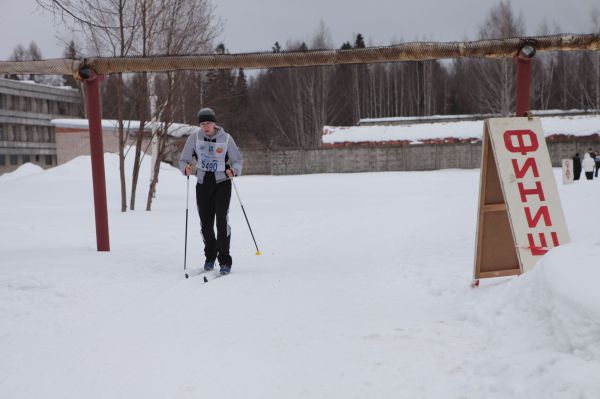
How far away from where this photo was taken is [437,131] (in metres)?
41.7

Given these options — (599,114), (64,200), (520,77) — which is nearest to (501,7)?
(599,114)

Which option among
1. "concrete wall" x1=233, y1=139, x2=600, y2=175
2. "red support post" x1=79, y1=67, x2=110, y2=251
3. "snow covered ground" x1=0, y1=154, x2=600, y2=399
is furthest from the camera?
"concrete wall" x1=233, y1=139, x2=600, y2=175

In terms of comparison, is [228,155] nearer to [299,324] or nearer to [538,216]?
[299,324]

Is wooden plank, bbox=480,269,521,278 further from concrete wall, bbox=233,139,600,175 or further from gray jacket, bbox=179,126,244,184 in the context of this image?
concrete wall, bbox=233,139,600,175

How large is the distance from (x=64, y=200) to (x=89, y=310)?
568 inches

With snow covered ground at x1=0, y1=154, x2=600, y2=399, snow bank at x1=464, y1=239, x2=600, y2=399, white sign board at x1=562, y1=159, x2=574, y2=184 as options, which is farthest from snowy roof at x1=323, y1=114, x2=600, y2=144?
snow bank at x1=464, y1=239, x2=600, y2=399

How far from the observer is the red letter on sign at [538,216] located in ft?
16.2

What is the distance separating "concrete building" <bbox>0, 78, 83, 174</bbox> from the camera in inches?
2336

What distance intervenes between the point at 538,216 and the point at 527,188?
26 centimetres

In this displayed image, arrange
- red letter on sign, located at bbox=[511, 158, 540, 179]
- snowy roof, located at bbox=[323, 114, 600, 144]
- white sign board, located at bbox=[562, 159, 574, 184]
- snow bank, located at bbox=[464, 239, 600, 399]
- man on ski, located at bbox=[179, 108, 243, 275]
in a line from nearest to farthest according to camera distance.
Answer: snow bank, located at bbox=[464, 239, 600, 399]
red letter on sign, located at bbox=[511, 158, 540, 179]
man on ski, located at bbox=[179, 108, 243, 275]
white sign board, located at bbox=[562, 159, 574, 184]
snowy roof, located at bbox=[323, 114, 600, 144]

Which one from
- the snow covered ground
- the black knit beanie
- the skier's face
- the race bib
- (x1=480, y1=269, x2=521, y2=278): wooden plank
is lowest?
the snow covered ground

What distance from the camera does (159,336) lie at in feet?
13.7

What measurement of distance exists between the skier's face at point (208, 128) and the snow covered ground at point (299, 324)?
5.51ft

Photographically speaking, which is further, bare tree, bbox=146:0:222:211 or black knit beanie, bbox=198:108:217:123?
bare tree, bbox=146:0:222:211
